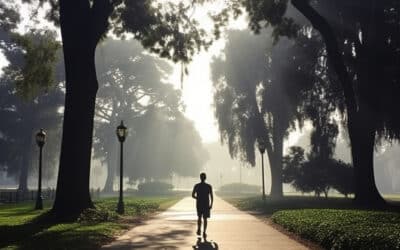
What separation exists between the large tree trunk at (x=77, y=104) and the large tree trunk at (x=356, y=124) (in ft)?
36.3

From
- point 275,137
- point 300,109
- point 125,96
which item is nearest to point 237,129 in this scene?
point 275,137

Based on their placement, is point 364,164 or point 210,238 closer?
point 210,238

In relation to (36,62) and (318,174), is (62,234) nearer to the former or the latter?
(36,62)

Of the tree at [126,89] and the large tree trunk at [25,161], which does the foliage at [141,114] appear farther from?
the large tree trunk at [25,161]

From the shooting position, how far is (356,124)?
26.2m

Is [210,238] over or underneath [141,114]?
underneath

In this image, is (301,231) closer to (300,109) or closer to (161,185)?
(300,109)

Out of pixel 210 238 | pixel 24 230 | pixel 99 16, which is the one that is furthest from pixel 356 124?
pixel 24 230

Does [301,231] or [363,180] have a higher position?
[363,180]

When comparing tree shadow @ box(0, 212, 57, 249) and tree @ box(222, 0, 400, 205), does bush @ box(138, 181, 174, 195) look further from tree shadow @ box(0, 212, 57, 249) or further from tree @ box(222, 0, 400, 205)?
tree shadow @ box(0, 212, 57, 249)

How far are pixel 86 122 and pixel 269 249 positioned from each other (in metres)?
10.3

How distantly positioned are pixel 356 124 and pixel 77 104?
14669 millimetres

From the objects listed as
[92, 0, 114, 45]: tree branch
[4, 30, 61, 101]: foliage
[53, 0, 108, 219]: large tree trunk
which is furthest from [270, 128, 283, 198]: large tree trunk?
[53, 0, 108, 219]: large tree trunk

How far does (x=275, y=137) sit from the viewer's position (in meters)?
43.8
